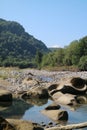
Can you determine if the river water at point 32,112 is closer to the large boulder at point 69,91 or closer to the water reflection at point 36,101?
the water reflection at point 36,101

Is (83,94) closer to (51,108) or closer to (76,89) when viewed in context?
(76,89)

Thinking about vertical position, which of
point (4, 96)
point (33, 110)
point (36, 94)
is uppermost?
point (4, 96)

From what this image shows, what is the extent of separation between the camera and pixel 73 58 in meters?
152

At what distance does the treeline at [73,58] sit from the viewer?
Result: 138962 mm

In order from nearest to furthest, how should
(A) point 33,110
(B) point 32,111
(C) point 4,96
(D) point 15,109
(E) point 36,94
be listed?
1. (B) point 32,111
2. (D) point 15,109
3. (A) point 33,110
4. (C) point 4,96
5. (E) point 36,94

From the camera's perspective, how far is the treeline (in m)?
139

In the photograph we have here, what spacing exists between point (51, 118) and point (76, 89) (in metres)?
18.2

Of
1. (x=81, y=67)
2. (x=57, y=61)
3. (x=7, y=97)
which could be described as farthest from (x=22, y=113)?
(x=57, y=61)

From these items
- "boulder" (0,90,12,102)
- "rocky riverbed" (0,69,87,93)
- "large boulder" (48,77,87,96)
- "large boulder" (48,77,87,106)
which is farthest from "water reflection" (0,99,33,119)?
"rocky riverbed" (0,69,87,93)

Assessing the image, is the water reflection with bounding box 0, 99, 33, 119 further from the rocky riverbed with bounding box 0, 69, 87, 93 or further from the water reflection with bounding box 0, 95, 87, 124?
the rocky riverbed with bounding box 0, 69, 87, 93

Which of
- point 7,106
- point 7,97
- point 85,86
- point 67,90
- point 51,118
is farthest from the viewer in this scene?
point 85,86

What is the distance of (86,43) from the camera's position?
149375mm

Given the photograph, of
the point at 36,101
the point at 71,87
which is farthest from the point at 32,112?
the point at 71,87

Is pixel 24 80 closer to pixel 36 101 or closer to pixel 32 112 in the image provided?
pixel 36 101
